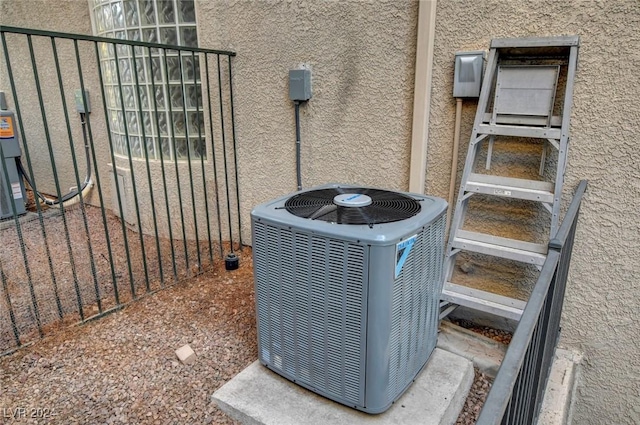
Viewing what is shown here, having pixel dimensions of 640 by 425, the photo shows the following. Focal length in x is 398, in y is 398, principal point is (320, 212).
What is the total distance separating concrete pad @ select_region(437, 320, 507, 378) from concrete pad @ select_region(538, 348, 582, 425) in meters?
0.27

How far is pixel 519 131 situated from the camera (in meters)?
2.13

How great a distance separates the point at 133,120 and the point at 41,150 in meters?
2.57

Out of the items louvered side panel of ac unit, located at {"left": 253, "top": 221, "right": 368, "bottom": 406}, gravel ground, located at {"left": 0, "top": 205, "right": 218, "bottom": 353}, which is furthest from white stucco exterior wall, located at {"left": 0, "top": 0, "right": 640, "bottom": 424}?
louvered side panel of ac unit, located at {"left": 253, "top": 221, "right": 368, "bottom": 406}

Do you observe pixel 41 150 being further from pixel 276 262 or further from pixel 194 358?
pixel 276 262

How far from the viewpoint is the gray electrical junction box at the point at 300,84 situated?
9.79 ft

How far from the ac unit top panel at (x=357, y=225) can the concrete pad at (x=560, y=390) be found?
1.19 metres

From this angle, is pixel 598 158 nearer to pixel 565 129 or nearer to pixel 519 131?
pixel 565 129

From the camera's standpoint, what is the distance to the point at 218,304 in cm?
288

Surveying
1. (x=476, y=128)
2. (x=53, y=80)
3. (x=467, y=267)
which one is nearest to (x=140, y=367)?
(x=467, y=267)

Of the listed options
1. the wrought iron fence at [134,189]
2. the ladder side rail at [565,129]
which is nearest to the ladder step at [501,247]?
the ladder side rail at [565,129]

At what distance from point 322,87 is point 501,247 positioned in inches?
66.5

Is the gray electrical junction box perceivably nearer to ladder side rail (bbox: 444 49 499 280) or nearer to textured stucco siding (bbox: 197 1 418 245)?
textured stucco siding (bbox: 197 1 418 245)

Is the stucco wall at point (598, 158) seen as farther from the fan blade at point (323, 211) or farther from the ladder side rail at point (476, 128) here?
the fan blade at point (323, 211)

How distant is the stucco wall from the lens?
78.5 inches
